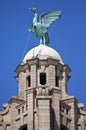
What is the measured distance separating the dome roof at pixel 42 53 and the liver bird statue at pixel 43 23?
4.70 feet

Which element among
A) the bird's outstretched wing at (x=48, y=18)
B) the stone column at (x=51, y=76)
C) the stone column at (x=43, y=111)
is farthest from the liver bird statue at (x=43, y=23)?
the stone column at (x=43, y=111)

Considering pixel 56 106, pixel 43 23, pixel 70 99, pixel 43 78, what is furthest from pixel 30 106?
pixel 43 23

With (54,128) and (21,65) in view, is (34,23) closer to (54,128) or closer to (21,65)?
(21,65)

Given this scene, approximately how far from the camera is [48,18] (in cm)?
8888

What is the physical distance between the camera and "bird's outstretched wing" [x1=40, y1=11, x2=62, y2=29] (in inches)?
3486

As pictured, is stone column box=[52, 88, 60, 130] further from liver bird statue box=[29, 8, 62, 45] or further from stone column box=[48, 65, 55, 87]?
liver bird statue box=[29, 8, 62, 45]

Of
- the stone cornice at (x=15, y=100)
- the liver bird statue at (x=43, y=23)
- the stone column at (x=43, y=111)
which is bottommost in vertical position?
the stone column at (x=43, y=111)

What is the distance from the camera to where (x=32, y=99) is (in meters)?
81.2

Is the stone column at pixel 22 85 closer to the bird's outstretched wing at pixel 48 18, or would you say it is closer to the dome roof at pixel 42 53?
the dome roof at pixel 42 53

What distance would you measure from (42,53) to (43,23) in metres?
4.52

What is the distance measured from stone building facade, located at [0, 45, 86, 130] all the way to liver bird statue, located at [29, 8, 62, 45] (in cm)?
167

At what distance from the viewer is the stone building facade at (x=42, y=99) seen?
260 ft

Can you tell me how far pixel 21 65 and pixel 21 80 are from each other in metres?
1.66

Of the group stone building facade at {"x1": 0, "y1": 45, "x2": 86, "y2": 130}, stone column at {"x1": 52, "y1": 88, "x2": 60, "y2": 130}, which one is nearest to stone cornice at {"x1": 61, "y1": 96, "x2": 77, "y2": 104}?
stone building facade at {"x1": 0, "y1": 45, "x2": 86, "y2": 130}
